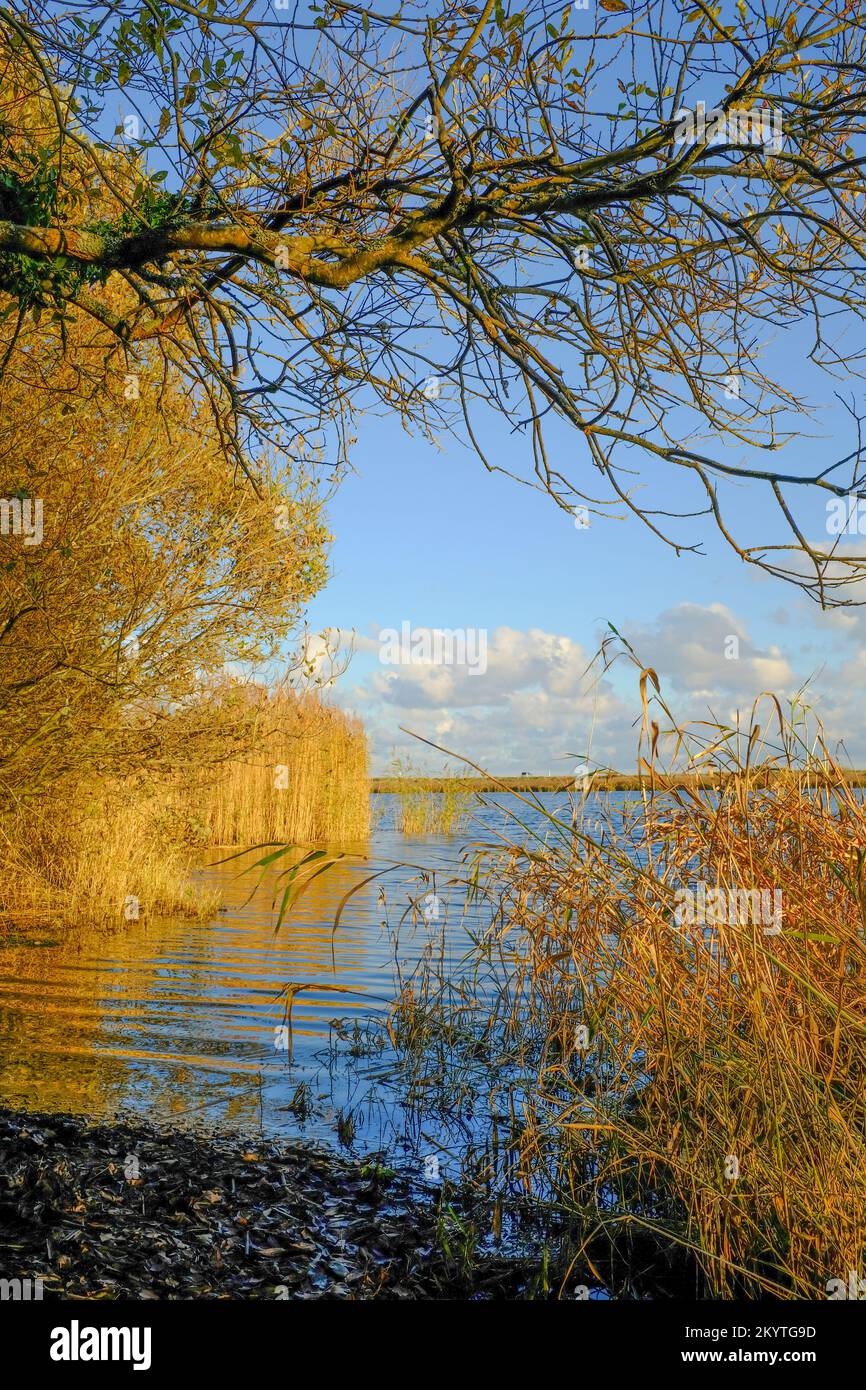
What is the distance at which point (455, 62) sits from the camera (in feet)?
12.2

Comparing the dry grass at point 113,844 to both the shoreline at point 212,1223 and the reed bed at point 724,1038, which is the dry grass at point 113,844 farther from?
the reed bed at point 724,1038

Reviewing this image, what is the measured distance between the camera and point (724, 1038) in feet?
12.9

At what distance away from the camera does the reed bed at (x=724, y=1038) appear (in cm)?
347

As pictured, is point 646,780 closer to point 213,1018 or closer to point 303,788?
point 213,1018

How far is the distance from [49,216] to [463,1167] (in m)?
4.89

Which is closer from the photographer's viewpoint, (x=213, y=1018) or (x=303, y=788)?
(x=213, y=1018)

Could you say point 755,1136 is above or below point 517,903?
below

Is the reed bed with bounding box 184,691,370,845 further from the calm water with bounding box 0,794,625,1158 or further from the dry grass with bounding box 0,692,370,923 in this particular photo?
the calm water with bounding box 0,794,625,1158

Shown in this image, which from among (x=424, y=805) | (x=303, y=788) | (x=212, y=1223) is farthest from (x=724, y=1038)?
(x=424, y=805)

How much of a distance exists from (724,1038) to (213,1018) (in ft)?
17.3

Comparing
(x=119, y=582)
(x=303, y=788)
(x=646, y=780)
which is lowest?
(x=303, y=788)
